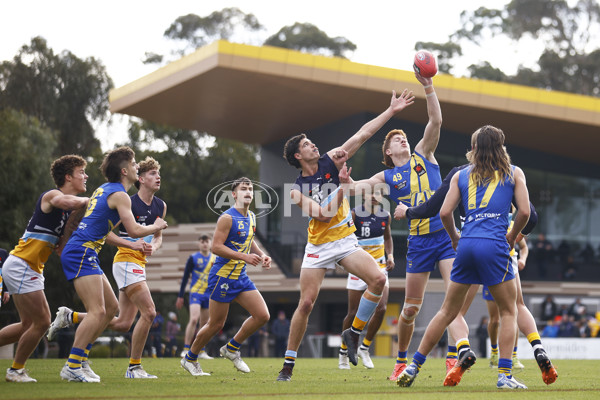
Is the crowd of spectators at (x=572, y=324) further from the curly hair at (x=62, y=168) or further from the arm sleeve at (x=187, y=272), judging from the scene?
the curly hair at (x=62, y=168)

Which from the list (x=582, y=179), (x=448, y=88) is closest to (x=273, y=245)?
(x=448, y=88)

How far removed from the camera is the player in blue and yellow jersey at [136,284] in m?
9.37

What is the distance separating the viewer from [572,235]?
37188 mm

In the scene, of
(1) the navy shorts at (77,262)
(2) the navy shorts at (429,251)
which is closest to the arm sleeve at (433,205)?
(2) the navy shorts at (429,251)

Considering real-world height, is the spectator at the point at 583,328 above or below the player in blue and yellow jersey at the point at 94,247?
below

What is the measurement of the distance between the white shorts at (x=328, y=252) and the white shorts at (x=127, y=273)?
237 cm

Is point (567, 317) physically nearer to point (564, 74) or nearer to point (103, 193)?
point (103, 193)

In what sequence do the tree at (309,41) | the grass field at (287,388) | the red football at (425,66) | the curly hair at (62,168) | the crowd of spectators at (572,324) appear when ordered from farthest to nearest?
the tree at (309,41), the crowd of spectators at (572,324), the red football at (425,66), the curly hair at (62,168), the grass field at (287,388)

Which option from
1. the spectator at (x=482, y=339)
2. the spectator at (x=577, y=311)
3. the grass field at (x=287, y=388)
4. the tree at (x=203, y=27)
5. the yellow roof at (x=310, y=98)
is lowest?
the spectator at (x=482, y=339)

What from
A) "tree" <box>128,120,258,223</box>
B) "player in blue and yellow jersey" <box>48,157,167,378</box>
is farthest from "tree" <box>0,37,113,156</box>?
"player in blue and yellow jersey" <box>48,157,167,378</box>

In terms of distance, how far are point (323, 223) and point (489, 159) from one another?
6.91 feet

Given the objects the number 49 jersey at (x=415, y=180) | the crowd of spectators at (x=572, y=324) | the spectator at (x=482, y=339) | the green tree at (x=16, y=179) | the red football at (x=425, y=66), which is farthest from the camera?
the green tree at (x=16, y=179)

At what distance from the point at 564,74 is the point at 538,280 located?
25707 millimetres

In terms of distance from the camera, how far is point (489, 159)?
7.09m
